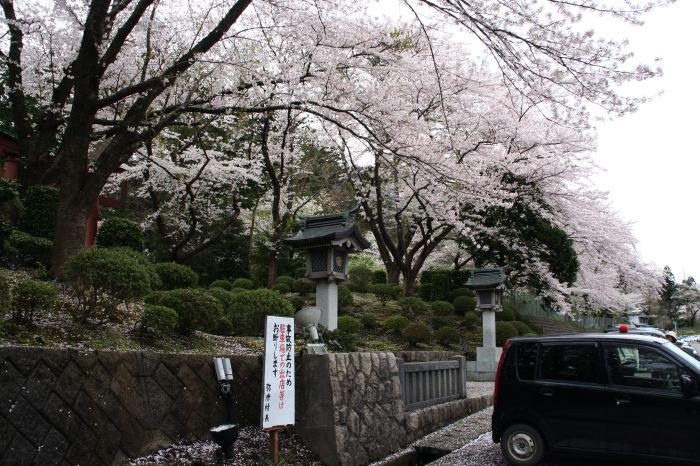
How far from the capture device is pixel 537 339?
6.24 m

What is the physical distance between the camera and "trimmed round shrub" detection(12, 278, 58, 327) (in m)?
5.74

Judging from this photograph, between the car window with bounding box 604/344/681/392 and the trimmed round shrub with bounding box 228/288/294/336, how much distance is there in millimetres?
5640

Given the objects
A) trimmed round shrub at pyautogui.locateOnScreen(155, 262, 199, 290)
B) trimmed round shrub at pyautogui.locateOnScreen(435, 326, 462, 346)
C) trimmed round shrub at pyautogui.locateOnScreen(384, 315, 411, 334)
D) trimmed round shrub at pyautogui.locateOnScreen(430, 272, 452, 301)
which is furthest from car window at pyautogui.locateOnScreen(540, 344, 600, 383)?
trimmed round shrub at pyautogui.locateOnScreen(430, 272, 452, 301)

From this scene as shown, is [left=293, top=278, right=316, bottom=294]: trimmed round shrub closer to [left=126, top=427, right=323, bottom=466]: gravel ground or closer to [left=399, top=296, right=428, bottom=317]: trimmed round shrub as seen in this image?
[left=399, top=296, right=428, bottom=317]: trimmed round shrub

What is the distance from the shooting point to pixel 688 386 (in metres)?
5.22

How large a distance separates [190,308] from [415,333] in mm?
8567

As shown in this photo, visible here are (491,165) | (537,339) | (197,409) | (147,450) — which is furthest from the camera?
(491,165)

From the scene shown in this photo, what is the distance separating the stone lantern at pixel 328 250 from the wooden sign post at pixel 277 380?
4853 millimetres

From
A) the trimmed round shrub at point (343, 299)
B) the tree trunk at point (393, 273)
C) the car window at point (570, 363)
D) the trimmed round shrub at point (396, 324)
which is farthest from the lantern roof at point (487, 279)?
the car window at point (570, 363)

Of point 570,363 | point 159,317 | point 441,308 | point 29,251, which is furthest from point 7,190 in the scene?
point 441,308

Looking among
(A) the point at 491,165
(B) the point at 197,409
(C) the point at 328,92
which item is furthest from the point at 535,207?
(B) the point at 197,409

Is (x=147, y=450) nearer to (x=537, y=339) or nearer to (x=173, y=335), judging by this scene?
(x=173, y=335)

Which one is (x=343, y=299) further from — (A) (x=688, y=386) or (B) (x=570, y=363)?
(A) (x=688, y=386)

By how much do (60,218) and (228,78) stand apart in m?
5.90
